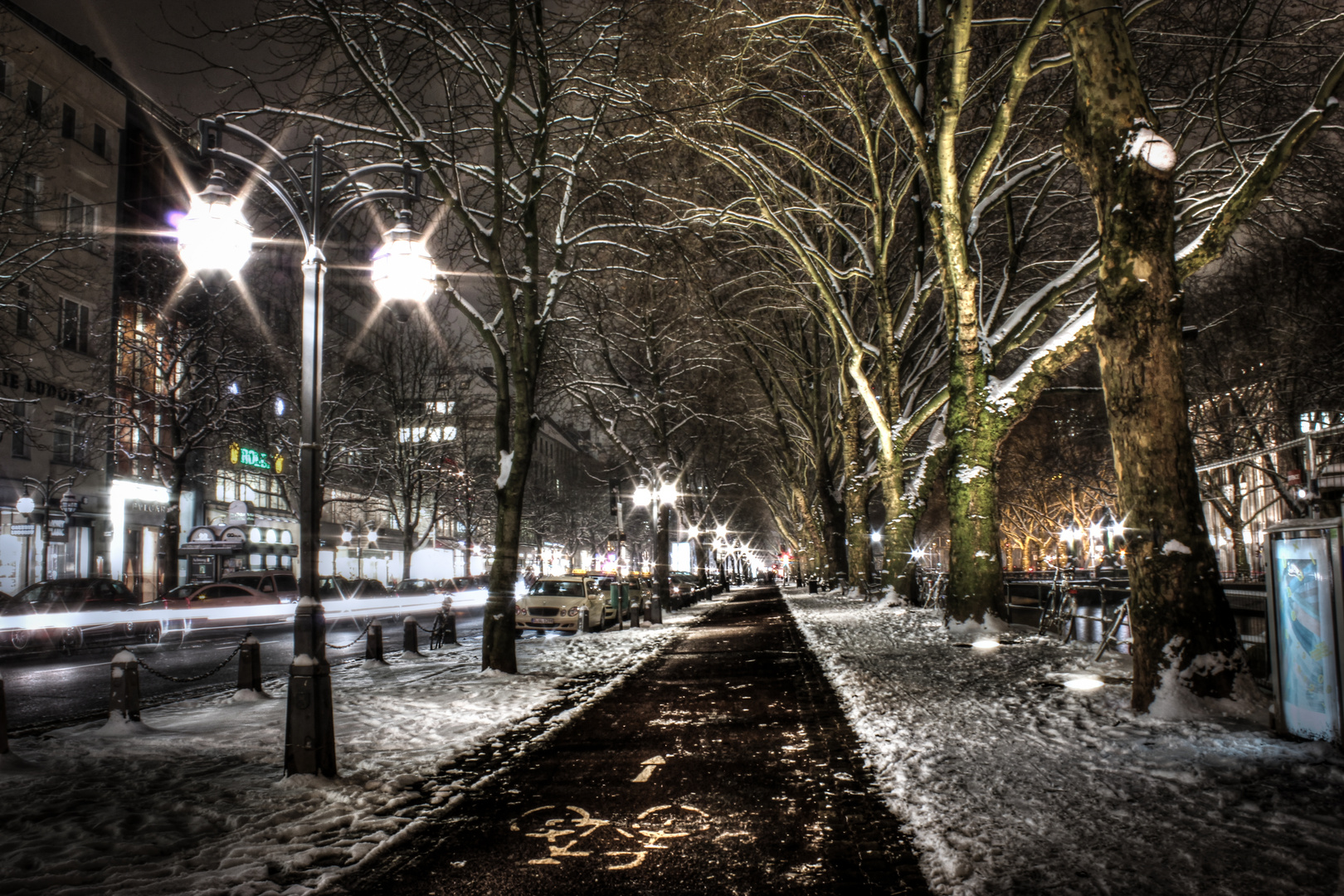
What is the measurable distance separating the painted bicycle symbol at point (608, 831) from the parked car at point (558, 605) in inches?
652

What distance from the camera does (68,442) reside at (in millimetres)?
35125

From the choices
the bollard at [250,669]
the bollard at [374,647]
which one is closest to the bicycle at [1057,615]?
the bollard at [374,647]

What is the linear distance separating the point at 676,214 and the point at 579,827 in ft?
54.8

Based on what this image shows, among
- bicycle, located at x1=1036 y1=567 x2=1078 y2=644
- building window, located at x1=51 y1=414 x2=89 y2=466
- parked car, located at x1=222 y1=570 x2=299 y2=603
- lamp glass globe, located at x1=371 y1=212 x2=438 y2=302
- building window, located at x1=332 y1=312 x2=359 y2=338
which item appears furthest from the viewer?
building window, located at x1=332 y1=312 x2=359 y2=338

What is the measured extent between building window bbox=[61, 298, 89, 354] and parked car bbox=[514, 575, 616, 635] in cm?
2316

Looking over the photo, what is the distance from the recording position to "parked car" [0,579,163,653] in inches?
899

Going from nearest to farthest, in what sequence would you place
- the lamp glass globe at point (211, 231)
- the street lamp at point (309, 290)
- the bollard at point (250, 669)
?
1. the street lamp at point (309, 290)
2. the lamp glass globe at point (211, 231)
3. the bollard at point (250, 669)

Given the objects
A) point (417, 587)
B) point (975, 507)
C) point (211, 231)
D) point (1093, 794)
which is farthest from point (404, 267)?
point (417, 587)

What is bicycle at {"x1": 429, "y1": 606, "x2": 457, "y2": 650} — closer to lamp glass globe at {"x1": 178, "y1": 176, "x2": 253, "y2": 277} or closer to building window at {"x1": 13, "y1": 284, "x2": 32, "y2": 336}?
lamp glass globe at {"x1": 178, "y1": 176, "x2": 253, "y2": 277}

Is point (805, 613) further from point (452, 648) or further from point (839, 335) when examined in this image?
point (452, 648)

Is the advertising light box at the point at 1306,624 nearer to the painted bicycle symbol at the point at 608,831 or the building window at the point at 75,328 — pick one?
Answer: the painted bicycle symbol at the point at 608,831

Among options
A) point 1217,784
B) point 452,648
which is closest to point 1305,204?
point 1217,784

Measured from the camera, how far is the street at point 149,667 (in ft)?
40.2

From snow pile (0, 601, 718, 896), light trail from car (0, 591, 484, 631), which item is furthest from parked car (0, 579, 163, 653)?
snow pile (0, 601, 718, 896)
